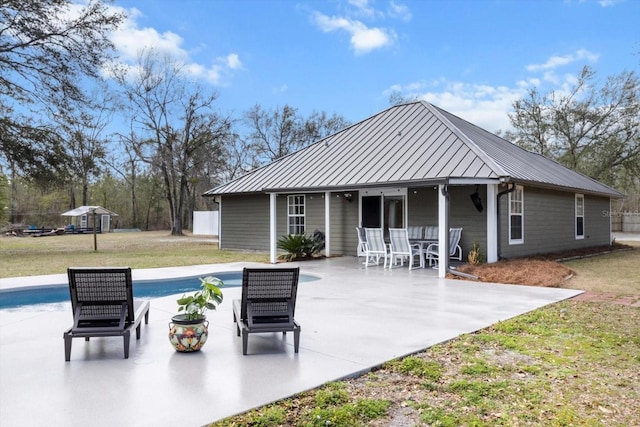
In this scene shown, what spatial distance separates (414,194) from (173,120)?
22.5 m

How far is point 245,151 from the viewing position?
35.3 metres

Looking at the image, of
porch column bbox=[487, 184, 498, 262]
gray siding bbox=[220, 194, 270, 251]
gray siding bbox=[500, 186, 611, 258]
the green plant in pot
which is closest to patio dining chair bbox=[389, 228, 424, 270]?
porch column bbox=[487, 184, 498, 262]

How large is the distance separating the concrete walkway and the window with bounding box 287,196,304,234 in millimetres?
7833

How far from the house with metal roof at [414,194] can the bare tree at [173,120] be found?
13712mm

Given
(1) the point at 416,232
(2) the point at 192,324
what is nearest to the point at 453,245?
(1) the point at 416,232

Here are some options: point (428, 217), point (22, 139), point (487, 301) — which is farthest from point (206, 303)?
point (22, 139)

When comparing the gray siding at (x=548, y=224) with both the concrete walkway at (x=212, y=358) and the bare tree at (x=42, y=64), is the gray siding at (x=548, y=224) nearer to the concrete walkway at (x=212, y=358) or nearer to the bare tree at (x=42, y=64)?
the concrete walkway at (x=212, y=358)

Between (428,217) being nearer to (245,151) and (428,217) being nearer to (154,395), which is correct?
(154,395)

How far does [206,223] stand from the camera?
30.1 meters

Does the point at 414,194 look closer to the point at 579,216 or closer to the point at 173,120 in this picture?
the point at 579,216

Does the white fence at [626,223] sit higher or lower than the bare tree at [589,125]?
lower

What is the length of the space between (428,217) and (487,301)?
18.4 feet

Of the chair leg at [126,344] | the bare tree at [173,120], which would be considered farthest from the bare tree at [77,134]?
the chair leg at [126,344]

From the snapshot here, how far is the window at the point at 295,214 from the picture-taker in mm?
15031
